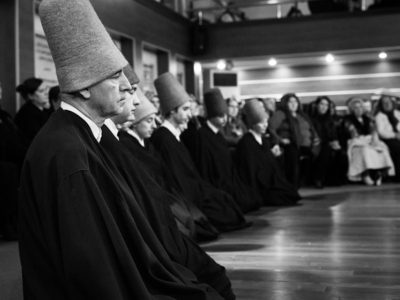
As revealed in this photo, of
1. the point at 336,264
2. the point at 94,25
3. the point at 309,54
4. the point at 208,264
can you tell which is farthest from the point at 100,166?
the point at 309,54

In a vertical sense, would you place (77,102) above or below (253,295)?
above

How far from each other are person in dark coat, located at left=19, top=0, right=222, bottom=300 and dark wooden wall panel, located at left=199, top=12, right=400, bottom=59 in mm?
7992

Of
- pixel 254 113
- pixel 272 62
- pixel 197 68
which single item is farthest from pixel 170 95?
pixel 272 62

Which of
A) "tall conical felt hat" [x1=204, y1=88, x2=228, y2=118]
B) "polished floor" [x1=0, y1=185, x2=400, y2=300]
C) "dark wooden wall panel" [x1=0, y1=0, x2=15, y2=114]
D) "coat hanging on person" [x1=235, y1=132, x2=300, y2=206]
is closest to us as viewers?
"polished floor" [x1=0, y1=185, x2=400, y2=300]

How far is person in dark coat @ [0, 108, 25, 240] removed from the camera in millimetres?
4375

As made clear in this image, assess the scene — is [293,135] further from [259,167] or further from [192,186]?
[192,186]

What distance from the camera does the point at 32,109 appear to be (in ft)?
→ 16.1

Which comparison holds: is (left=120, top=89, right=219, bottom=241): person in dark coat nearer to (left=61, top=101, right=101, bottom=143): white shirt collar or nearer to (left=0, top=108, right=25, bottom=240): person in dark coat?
(left=0, top=108, right=25, bottom=240): person in dark coat

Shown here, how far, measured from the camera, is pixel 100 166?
5.47 ft

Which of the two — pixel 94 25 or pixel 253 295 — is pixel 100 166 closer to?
pixel 94 25

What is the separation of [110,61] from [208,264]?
1.25 metres

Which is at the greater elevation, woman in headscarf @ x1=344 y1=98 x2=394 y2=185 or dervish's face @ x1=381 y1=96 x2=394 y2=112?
dervish's face @ x1=381 y1=96 x2=394 y2=112

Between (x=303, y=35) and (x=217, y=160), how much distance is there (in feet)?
15.0

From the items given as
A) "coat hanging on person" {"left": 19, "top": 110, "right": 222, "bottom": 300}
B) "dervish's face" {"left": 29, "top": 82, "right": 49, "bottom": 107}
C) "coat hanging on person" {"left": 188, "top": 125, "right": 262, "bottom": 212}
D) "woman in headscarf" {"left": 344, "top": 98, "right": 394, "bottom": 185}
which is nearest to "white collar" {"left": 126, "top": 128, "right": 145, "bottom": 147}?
"dervish's face" {"left": 29, "top": 82, "right": 49, "bottom": 107}
